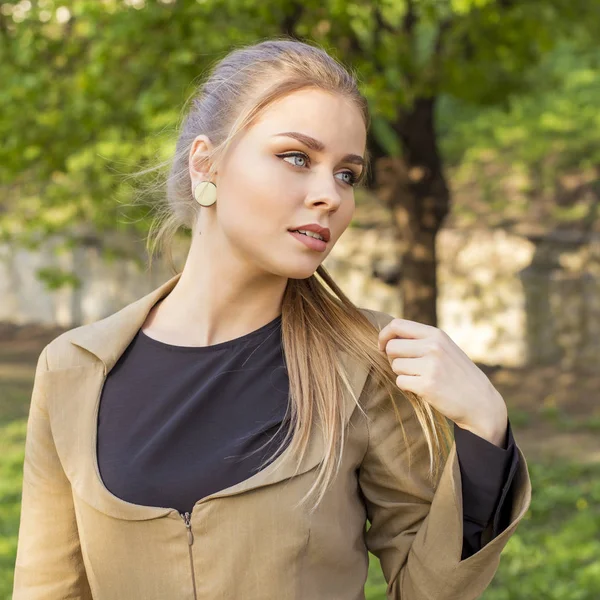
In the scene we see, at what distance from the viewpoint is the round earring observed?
208 cm

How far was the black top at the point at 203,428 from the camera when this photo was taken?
1.85 meters

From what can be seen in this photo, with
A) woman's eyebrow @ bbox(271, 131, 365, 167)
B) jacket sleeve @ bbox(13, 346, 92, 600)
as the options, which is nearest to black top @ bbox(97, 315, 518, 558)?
jacket sleeve @ bbox(13, 346, 92, 600)

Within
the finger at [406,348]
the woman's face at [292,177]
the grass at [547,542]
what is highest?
the woman's face at [292,177]

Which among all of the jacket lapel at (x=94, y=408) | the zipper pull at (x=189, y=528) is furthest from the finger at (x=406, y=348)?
the zipper pull at (x=189, y=528)

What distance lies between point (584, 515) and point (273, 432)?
4623 mm

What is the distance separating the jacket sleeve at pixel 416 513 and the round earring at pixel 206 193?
0.46 m

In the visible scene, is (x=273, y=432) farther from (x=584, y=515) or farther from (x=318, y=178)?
(x=584, y=515)

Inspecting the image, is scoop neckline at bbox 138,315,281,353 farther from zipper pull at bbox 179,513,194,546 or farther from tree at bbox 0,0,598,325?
tree at bbox 0,0,598,325

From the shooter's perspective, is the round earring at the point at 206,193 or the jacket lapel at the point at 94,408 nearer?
the jacket lapel at the point at 94,408

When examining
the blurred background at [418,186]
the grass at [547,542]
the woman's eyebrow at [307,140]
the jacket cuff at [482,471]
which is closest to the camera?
the jacket cuff at [482,471]

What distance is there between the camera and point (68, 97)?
7172mm

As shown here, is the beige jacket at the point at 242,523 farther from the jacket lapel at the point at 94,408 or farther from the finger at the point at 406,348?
the finger at the point at 406,348

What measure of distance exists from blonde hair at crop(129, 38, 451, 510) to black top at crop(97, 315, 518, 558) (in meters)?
0.05

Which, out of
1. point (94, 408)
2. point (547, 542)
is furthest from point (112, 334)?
point (547, 542)
